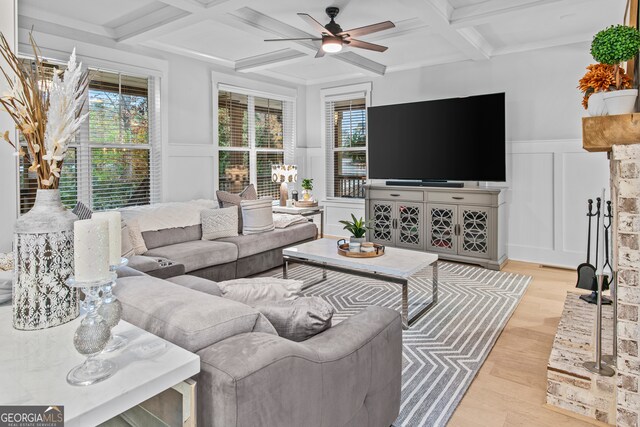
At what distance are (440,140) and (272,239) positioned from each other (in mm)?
2539

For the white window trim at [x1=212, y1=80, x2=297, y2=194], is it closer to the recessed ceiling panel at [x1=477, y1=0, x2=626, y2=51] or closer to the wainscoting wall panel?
the recessed ceiling panel at [x1=477, y1=0, x2=626, y2=51]

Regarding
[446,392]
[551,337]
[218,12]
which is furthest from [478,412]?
[218,12]

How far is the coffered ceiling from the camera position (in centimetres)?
354

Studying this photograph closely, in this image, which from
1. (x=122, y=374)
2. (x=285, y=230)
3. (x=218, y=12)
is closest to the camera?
(x=122, y=374)

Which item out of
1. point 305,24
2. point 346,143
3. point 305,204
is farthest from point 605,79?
point 346,143

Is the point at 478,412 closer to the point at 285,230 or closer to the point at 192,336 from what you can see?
the point at 192,336

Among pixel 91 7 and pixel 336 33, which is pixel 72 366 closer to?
pixel 336 33

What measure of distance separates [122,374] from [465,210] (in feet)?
15.1

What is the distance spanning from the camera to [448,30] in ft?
12.9

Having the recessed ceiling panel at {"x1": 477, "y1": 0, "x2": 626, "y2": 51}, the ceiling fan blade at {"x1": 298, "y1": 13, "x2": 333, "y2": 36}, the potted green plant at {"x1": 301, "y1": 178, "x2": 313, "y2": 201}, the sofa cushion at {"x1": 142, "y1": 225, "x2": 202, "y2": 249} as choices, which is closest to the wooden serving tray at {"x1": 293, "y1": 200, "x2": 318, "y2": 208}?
the potted green plant at {"x1": 301, "y1": 178, "x2": 313, "y2": 201}

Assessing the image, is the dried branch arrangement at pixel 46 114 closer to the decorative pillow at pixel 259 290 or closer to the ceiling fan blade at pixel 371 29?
the decorative pillow at pixel 259 290

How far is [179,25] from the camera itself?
12.3 ft

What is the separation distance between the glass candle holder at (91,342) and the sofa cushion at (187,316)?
0.89ft

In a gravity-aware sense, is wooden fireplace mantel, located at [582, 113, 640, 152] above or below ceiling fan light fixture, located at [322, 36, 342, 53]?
below
